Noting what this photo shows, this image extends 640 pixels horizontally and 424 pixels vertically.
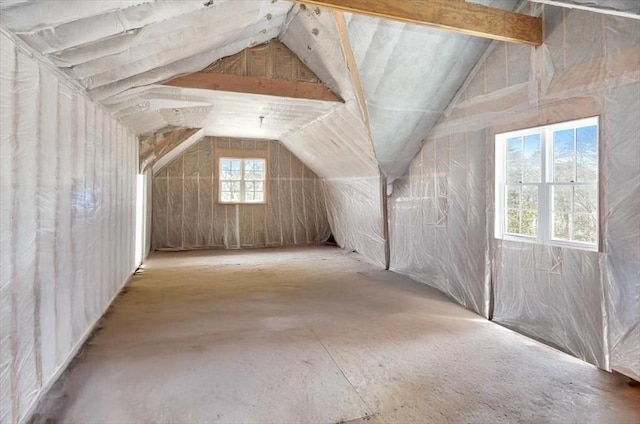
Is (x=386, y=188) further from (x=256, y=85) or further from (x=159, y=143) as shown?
(x=159, y=143)

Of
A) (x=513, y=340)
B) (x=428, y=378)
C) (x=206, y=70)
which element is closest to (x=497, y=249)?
(x=513, y=340)

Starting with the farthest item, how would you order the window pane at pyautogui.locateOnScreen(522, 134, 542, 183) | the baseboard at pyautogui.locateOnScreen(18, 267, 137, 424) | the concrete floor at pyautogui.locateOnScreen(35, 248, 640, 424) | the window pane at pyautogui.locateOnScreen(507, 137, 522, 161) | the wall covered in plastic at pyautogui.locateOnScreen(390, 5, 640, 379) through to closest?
the window pane at pyautogui.locateOnScreen(507, 137, 522, 161)
the window pane at pyautogui.locateOnScreen(522, 134, 542, 183)
the wall covered in plastic at pyautogui.locateOnScreen(390, 5, 640, 379)
the concrete floor at pyautogui.locateOnScreen(35, 248, 640, 424)
the baseboard at pyautogui.locateOnScreen(18, 267, 137, 424)

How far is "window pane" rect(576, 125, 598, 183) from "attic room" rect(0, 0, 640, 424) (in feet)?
0.06

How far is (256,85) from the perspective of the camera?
4.39m

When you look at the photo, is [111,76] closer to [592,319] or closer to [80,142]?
[80,142]

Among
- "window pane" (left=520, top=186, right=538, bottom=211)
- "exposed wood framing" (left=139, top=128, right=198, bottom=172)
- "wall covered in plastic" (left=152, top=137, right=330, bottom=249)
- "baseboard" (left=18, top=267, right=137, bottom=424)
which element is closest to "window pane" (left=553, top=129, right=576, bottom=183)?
"window pane" (left=520, top=186, right=538, bottom=211)

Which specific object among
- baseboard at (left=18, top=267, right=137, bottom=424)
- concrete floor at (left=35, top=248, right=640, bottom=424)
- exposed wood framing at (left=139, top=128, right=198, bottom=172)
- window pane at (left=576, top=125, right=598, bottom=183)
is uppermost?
exposed wood framing at (left=139, top=128, right=198, bottom=172)

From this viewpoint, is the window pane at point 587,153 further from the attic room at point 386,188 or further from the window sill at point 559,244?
the window sill at point 559,244

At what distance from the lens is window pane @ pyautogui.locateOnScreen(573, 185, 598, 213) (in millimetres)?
2943

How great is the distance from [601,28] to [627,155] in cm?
101

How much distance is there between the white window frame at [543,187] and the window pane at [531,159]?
6 cm

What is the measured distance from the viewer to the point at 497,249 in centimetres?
372

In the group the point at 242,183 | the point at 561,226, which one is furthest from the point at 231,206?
the point at 561,226

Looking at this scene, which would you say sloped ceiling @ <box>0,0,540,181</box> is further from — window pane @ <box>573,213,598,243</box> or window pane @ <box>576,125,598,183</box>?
window pane @ <box>573,213,598,243</box>
